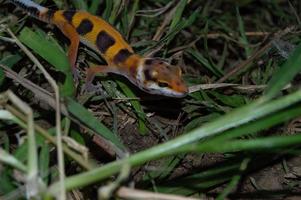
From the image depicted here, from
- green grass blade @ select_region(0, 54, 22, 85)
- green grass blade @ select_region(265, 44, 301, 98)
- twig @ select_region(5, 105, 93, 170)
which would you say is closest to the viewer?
green grass blade @ select_region(265, 44, 301, 98)

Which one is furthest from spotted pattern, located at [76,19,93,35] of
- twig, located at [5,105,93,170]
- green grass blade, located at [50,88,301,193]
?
green grass blade, located at [50,88,301,193]

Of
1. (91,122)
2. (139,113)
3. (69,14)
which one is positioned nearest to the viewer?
(91,122)

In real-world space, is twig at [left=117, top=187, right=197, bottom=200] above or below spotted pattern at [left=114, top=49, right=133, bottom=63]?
below

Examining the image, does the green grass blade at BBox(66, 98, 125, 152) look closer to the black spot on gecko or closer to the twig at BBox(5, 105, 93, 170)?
the twig at BBox(5, 105, 93, 170)

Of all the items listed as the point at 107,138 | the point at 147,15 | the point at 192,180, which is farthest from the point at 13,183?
the point at 147,15

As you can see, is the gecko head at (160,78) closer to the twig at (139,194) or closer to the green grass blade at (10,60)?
the green grass blade at (10,60)

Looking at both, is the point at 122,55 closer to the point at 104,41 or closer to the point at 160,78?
the point at 104,41

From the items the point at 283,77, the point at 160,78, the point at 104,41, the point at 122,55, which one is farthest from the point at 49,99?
the point at 283,77

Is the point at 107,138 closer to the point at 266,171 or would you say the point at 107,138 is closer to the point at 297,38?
the point at 266,171
